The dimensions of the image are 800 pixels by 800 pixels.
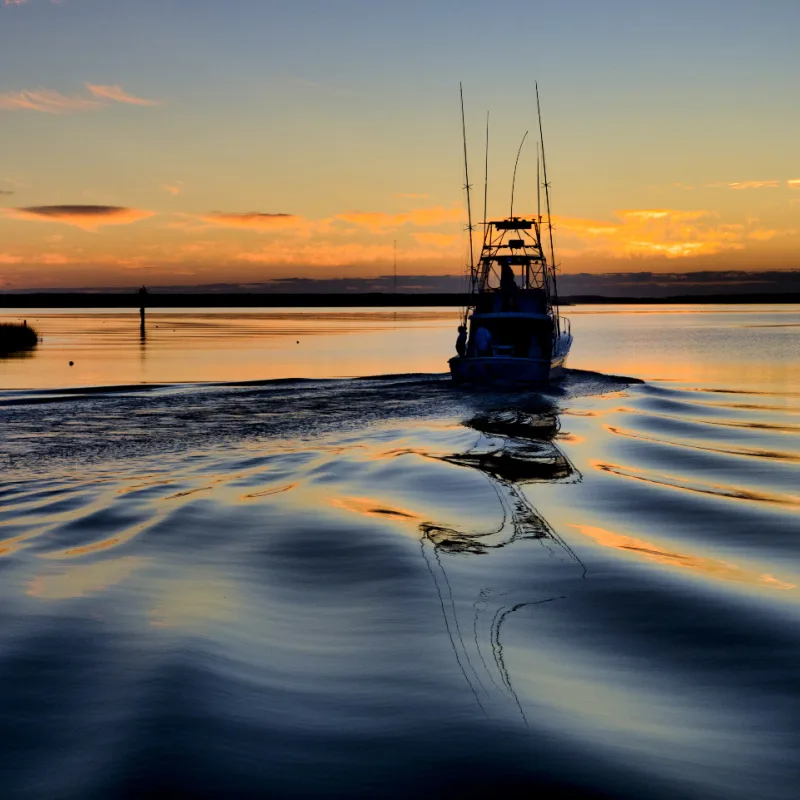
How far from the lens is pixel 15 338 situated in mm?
74125

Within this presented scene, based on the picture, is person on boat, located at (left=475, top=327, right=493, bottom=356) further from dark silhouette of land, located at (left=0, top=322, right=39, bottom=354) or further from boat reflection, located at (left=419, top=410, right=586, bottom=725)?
dark silhouette of land, located at (left=0, top=322, right=39, bottom=354)

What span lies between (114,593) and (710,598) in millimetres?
7182

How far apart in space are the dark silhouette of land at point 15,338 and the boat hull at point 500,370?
1894 inches

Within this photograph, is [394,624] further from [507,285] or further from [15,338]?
[15,338]

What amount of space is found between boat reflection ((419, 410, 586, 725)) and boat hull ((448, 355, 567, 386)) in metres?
9.71

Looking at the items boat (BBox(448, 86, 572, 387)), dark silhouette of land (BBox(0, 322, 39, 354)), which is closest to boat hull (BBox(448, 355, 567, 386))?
boat (BBox(448, 86, 572, 387))

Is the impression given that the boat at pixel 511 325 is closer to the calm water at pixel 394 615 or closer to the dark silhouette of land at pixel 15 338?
the calm water at pixel 394 615

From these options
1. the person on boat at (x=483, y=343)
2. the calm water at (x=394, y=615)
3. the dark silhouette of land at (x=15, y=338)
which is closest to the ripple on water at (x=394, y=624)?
the calm water at (x=394, y=615)

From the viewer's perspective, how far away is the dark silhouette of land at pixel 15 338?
7319 centimetres

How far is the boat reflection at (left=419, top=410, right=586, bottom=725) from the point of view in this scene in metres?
8.50

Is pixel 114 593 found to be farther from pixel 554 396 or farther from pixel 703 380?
pixel 703 380

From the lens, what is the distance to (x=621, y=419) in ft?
102

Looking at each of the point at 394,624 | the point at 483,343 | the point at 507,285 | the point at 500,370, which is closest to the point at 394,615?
the point at 394,624

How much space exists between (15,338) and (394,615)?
236 feet
